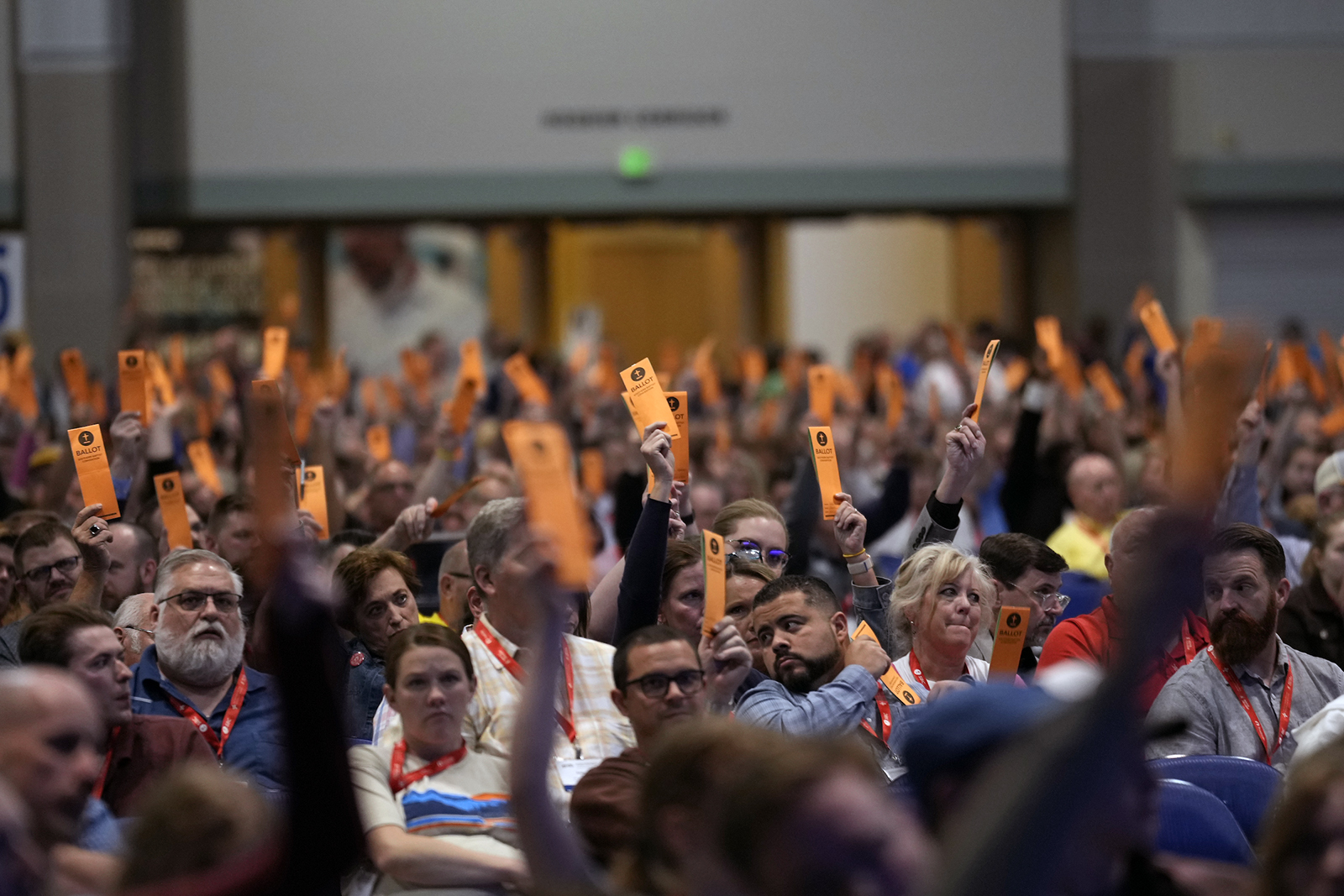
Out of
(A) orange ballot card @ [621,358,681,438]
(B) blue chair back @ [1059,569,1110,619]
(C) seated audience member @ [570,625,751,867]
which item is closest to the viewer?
(C) seated audience member @ [570,625,751,867]

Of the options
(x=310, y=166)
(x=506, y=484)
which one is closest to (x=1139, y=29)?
(x=310, y=166)

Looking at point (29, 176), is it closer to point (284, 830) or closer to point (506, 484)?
point (506, 484)

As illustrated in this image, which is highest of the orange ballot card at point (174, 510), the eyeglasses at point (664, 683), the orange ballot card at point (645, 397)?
the orange ballot card at point (645, 397)

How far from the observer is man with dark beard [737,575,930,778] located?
4.28 m

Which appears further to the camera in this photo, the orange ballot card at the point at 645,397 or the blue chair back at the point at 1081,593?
the blue chair back at the point at 1081,593

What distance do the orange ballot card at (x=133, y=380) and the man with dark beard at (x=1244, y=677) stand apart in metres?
4.18

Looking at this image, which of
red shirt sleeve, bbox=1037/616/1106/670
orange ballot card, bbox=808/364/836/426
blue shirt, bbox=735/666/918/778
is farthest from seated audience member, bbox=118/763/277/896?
orange ballot card, bbox=808/364/836/426

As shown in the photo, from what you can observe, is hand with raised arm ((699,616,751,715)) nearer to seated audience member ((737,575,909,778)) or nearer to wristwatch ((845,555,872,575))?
seated audience member ((737,575,909,778))

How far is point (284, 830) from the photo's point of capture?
9.04 ft

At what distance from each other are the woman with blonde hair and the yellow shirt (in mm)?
2726

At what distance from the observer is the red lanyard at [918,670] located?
4.76m

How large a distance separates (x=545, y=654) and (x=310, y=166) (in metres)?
14.7

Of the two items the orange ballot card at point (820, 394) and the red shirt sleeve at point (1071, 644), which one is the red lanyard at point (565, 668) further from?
the orange ballot card at point (820, 394)

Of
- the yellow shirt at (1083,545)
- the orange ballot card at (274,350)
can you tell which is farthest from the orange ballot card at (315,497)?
the yellow shirt at (1083,545)
